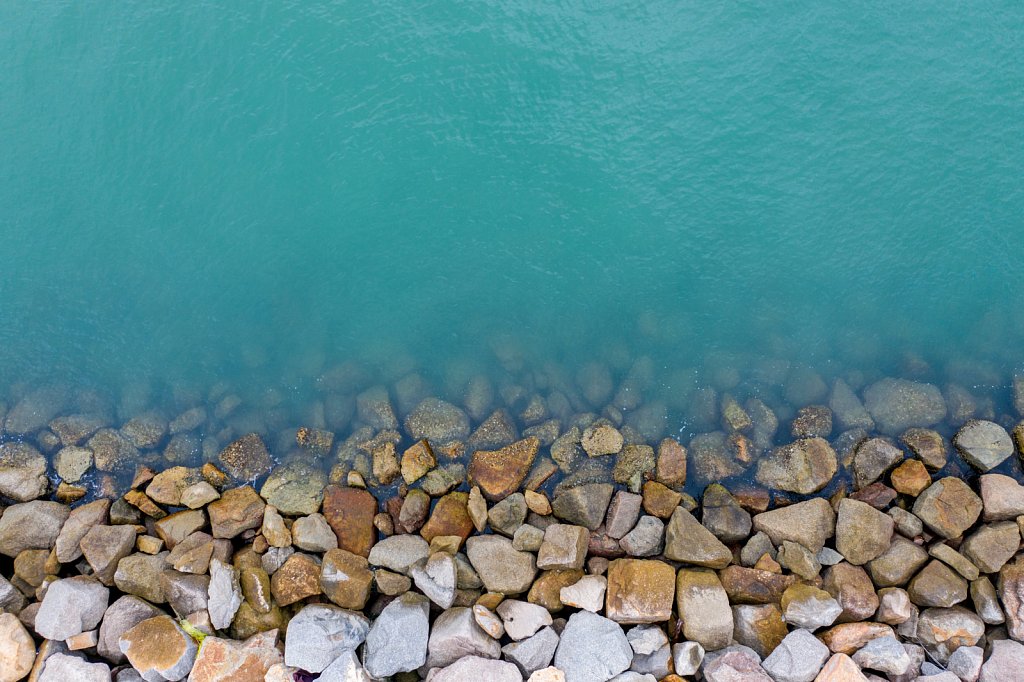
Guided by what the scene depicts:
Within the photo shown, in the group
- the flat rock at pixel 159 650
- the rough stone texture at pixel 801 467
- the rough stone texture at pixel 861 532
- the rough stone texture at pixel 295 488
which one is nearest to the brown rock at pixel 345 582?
the rough stone texture at pixel 295 488

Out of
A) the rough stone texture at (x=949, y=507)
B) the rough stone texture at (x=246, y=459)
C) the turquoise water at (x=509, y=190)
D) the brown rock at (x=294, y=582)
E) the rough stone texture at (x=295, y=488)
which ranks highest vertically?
the turquoise water at (x=509, y=190)

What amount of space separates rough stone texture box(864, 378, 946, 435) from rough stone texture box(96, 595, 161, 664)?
49.5 feet

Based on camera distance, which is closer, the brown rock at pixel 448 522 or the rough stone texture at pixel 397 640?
the rough stone texture at pixel 397 640

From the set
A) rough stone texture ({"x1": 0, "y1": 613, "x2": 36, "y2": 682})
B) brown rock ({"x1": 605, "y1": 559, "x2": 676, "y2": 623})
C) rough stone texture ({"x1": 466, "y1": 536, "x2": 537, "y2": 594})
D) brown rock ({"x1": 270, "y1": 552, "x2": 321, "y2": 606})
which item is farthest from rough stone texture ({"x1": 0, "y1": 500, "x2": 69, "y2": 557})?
brown rock ({"x1": 605, "y1": 559, "x2": 676, "y2": 623})

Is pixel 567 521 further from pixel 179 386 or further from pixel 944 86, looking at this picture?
pixel 944 86

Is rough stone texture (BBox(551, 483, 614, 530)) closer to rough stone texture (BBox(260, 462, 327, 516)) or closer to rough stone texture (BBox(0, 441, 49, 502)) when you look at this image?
rough stone texture (BBox(260, 462, 327, 516))

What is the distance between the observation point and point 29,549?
1275 cm

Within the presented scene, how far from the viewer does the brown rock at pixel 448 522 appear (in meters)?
12.5

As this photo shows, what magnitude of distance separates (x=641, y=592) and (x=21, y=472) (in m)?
13.1

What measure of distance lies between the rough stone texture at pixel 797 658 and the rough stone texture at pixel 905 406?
473cm

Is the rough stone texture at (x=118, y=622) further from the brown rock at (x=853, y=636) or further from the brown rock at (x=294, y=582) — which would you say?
the brown rock at (x=853, y=636)

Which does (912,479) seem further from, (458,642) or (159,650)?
(159,650)

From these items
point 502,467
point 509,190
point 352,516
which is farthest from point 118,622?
point 509,190

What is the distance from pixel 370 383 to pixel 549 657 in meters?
6.82
